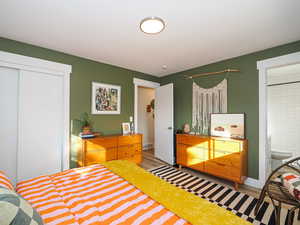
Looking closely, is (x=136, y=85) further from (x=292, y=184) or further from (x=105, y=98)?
(x=292, y=184)

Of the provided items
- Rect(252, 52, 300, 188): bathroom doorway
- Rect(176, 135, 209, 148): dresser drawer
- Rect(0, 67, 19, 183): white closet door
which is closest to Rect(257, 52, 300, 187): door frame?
Rect(252, 52, 300, 188): bathroom doorway

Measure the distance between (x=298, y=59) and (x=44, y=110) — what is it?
4.26 meters

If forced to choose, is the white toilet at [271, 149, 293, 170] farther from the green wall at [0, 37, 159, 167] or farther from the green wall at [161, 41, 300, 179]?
the green wall at [0, 37, 159, 167]

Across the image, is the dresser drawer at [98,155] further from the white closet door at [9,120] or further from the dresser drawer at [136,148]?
the white closet door at [9,120]

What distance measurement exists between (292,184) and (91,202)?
189cm

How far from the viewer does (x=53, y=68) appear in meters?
2.50

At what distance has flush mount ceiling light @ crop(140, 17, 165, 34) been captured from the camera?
1.63 m

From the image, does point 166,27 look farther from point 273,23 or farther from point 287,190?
point 287,190

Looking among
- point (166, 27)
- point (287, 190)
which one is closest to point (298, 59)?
point (287, 190)

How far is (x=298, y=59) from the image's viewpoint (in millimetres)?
2152

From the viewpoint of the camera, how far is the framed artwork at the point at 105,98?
3016 millimetres

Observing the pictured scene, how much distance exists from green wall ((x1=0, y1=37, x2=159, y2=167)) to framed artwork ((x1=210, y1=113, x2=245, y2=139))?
1.99 meters

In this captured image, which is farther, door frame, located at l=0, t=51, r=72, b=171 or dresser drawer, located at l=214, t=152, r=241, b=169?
dresser drawer, located at l=214, t=152, r=241, b=169

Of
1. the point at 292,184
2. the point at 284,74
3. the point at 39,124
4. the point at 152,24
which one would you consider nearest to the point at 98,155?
the point at 39,124
